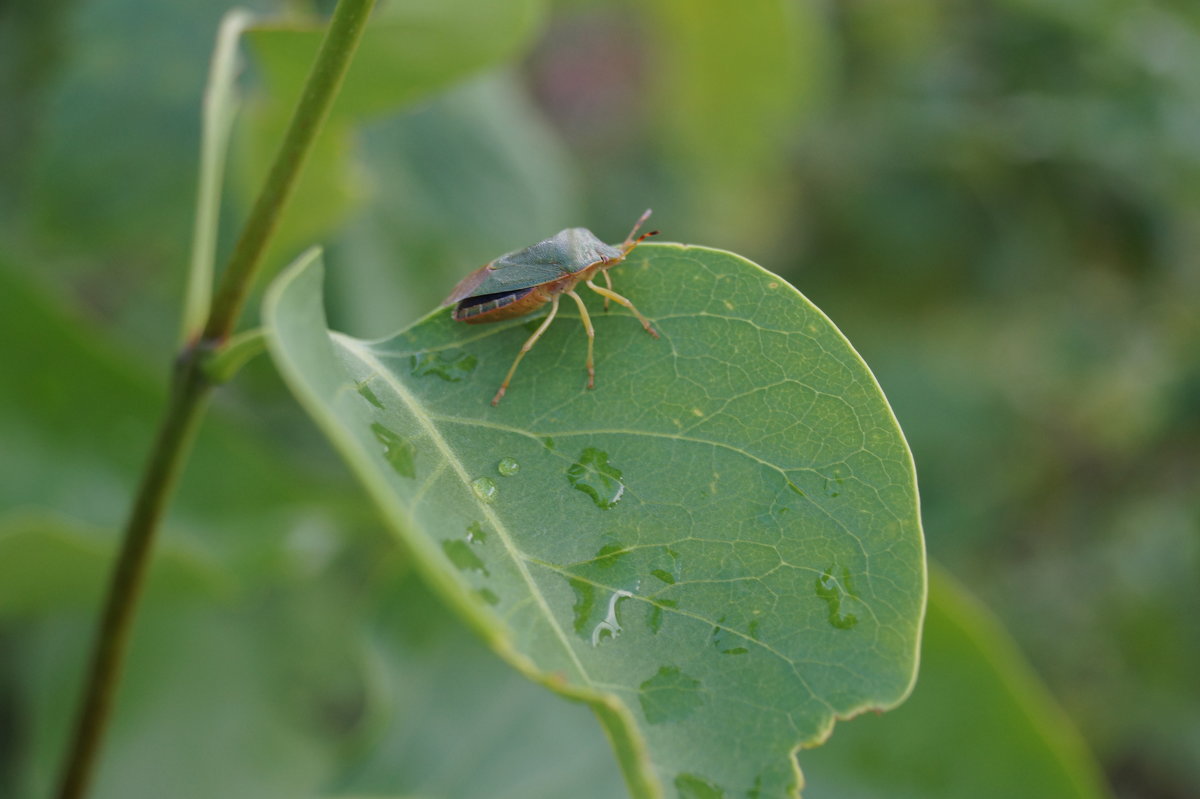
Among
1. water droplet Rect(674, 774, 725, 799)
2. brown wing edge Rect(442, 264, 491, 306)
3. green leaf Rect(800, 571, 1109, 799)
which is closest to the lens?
water droplet Rect(674, 774, 725, 799)

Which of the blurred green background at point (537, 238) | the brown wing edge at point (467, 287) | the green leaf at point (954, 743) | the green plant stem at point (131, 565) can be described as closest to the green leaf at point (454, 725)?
the blurred green background at point (537, 238)

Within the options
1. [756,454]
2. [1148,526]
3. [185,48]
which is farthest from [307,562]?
[1148,526]

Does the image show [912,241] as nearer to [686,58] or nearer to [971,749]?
[686,58]

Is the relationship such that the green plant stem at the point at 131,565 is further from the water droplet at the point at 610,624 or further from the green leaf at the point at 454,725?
the water droplet at the point at 610,624

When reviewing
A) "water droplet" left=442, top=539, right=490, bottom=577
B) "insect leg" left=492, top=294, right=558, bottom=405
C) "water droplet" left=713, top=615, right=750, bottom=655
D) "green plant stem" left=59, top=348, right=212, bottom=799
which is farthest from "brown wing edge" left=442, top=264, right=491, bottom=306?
"water droplet" left=713, top=615, right=750, bottom=655

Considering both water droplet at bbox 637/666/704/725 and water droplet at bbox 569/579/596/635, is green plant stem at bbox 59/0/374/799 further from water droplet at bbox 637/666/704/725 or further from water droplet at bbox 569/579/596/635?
water droplet at bbox 637/666/704/725
